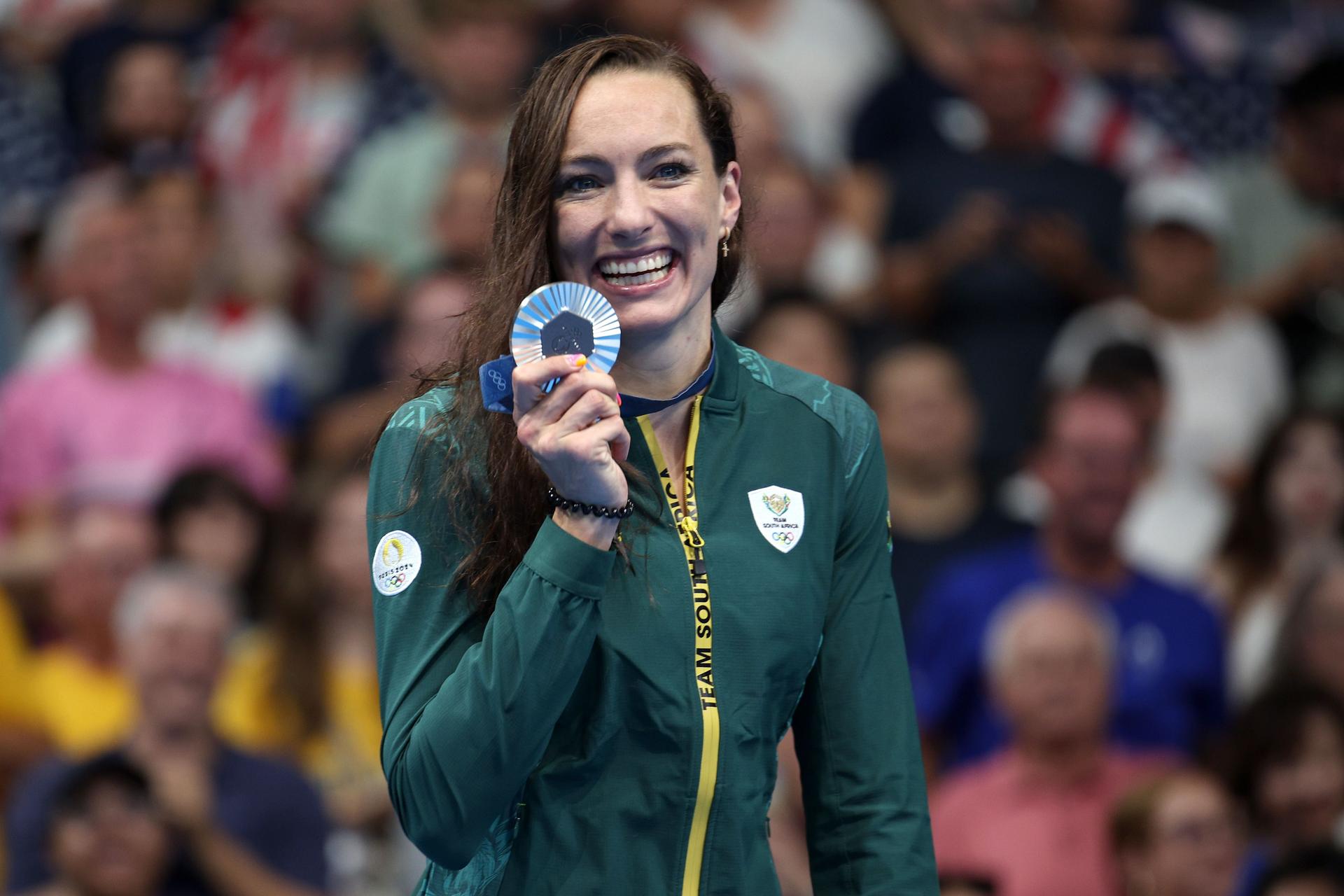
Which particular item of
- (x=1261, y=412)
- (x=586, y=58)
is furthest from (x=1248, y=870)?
Result: (x=586, y=58)

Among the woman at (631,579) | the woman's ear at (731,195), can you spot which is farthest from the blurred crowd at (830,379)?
the woman at (631,579)

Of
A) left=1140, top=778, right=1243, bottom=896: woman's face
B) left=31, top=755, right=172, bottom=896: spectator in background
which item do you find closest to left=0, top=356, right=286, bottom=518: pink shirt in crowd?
left=31, top=755, right=172, bottom=896: spectator in background

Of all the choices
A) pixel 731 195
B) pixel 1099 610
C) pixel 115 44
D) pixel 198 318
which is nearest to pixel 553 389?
pixel 731 195

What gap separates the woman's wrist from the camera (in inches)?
84.5

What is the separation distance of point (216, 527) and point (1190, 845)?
309cm

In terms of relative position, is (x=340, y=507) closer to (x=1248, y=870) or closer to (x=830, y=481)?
(x=1248, y=870)

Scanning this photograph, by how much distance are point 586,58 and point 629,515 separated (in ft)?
1.85

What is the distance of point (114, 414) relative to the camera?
6656mm

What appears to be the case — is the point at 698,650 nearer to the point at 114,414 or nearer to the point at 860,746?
the point at 860,746

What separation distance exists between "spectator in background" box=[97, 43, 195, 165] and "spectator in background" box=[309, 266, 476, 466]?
4.35 feet

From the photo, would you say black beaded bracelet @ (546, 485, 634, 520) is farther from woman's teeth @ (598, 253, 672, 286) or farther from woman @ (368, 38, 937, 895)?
woman's teeth @ (598, 253, 672, 286)

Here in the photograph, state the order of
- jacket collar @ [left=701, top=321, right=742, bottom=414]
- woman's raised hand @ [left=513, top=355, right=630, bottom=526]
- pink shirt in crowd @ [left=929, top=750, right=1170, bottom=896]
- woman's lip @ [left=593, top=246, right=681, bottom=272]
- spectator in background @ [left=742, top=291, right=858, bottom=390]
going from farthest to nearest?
spectator in background @ [left=742, top=291, right=858, bottom=390] → pink shirt in crowd @ [left=929, top=750, right=1170, bottom=896] → jacket collar @ [left=701, top=321, right=742, bottom=414] → woman's lip @ [left=593, top=246, right=681, bottom=272] → woman's raised hand @ [left=513, top=355, right=630, bottom=526]

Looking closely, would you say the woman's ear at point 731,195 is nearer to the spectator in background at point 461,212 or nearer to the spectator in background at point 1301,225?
the spectator in background at point 461,212

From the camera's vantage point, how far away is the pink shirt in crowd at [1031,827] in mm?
5285
